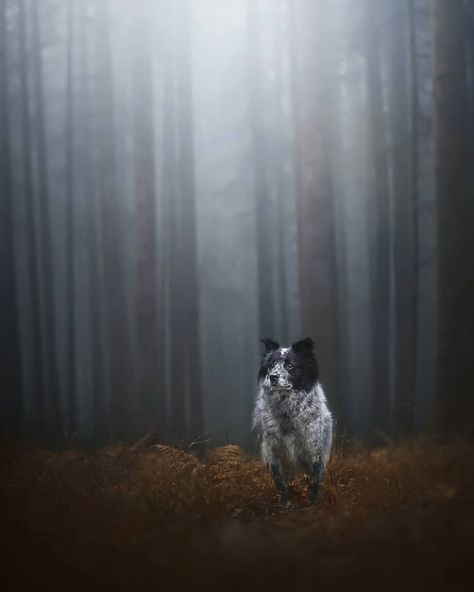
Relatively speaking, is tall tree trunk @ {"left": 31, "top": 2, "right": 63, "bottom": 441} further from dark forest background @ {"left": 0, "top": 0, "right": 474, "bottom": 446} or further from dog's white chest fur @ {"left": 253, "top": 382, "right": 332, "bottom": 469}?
dog's white chest fur @ {"left": 253, "top": 382, "right": 332, "bottom": 469}

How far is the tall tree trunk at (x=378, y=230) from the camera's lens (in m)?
6.59

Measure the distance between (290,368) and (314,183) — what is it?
255 cm

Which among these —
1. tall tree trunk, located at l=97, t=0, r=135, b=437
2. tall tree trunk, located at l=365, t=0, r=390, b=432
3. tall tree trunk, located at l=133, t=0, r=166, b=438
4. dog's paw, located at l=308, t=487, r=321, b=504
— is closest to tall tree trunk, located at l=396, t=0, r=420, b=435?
tall tree trunk, located at l=365, t=0, r=390, b=432

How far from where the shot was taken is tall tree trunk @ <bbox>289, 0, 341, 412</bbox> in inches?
230

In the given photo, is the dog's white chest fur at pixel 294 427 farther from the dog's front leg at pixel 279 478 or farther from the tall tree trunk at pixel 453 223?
the tall tree trunk at pixel 453 223

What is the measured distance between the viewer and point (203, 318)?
30.3 feet

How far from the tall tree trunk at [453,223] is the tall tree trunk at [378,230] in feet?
3.71

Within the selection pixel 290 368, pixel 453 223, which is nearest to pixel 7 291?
pixel 290 368

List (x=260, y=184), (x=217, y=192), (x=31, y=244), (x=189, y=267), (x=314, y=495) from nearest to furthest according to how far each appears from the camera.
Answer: (x=314, y=495) < (x=31, y=244) < (x=217, y=192) < (x=189, y=267) < (x=260, y=184)

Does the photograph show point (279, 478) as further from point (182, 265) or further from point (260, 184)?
point (260, 184)

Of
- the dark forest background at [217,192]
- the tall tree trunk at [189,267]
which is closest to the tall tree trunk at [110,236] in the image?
the dark forest background at [217,192]

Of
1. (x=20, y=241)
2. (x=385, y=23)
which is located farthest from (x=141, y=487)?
(x=385, y=23)

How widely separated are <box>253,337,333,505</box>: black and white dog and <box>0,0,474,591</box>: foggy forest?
0.19 meters

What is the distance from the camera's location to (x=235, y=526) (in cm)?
360
